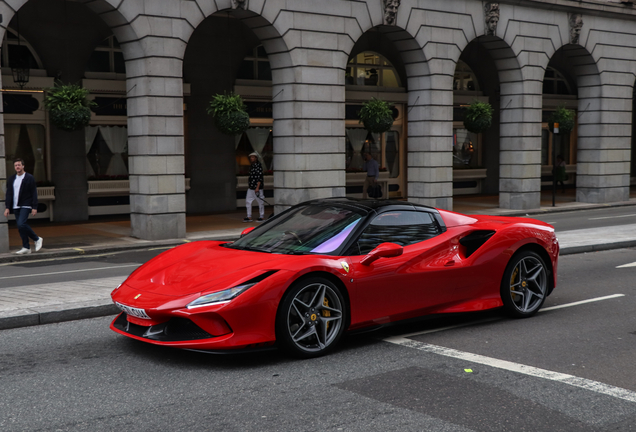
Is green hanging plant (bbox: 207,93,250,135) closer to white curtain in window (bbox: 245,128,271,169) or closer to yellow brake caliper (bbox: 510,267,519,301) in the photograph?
white curtain in window (bbox: 245,128,271,169)

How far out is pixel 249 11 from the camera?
17969mm

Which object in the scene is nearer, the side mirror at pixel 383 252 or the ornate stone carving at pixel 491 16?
the side mirror at pixel 383 252

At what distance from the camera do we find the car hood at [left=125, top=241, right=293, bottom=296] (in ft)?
19.9

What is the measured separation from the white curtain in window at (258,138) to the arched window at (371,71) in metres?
3.59

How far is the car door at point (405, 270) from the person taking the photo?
6.63 meters

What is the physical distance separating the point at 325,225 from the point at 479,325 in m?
1.97

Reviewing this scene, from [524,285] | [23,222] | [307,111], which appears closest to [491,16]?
[307,111]

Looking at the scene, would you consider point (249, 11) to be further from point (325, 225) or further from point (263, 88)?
point (325, 225)

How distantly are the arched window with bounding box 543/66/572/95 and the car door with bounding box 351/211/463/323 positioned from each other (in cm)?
2648

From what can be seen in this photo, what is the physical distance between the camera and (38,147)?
64.3ft

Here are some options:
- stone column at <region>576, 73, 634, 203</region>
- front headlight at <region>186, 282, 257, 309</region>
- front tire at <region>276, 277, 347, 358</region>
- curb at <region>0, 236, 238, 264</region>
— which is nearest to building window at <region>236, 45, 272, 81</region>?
curb at <region>0, 236, 238, 264</region>

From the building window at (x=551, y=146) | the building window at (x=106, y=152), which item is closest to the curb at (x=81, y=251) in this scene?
the building window at (x=106, y=152)

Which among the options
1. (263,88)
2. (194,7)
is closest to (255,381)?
(194,7)

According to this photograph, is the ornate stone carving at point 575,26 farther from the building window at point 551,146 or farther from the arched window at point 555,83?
the building window at point 551,146
